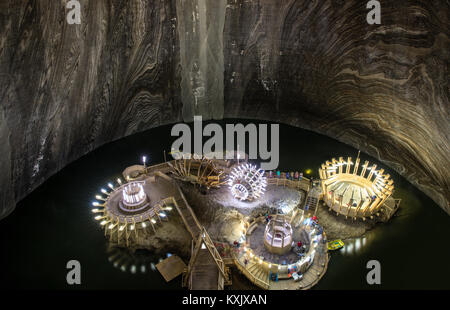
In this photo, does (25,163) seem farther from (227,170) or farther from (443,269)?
(443,269)

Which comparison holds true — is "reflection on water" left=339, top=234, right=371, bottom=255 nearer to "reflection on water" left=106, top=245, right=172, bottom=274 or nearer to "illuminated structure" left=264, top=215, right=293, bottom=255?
"illuminated structure" left=264, top=215, right=293, bottom=255

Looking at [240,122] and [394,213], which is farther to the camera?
[240,122]

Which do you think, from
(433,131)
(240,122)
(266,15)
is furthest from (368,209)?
(266,15)

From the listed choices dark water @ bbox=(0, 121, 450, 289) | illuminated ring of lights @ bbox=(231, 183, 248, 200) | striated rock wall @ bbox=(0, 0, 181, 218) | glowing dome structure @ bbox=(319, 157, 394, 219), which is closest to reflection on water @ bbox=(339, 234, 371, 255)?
dark water @ bbox=(0, 121, 450, 289)

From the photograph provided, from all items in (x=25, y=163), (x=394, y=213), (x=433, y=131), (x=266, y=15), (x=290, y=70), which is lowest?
(x=394, y=213)

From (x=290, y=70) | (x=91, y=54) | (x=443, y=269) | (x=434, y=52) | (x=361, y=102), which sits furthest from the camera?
(x=290, y=70)

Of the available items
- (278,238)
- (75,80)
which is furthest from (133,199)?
(75,80)

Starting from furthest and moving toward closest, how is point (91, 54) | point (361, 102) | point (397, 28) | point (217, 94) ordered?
point (217, 94) < point (361, 102) < point (91, 54) < point (397, 28)
